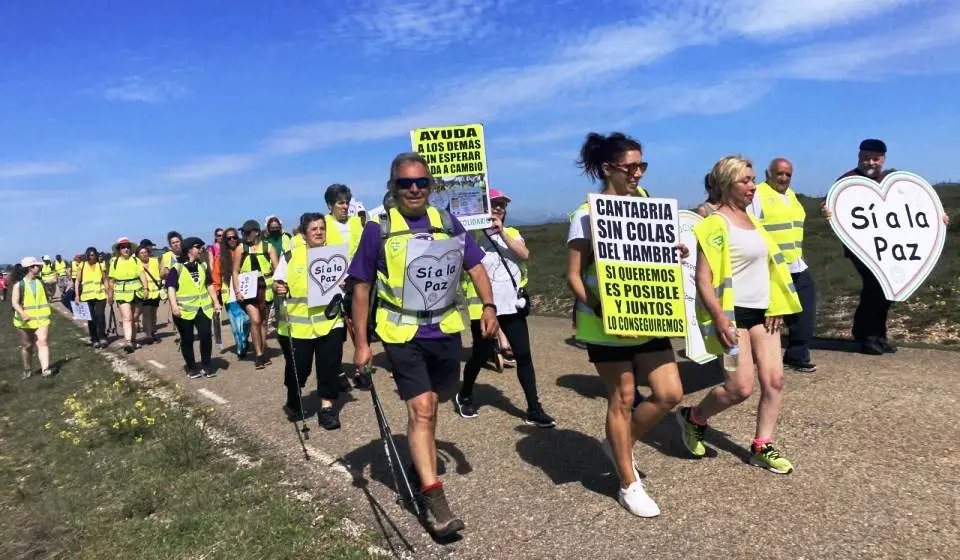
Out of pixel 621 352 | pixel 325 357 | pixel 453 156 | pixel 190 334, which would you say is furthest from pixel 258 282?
pixel 621 352

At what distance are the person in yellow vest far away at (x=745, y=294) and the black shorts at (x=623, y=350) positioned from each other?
0.50 meters

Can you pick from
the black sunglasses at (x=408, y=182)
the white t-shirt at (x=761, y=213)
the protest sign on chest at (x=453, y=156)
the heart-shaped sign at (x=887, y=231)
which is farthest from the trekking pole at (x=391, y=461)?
the heart-shaped sign at (x=887, y=231)

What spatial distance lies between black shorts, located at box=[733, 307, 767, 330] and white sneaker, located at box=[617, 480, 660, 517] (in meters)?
1.32

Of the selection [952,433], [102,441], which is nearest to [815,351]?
[952,433]

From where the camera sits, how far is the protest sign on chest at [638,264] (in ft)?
12.1

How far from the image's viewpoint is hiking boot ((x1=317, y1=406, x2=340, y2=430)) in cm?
623

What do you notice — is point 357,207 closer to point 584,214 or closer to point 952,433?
point 584,214

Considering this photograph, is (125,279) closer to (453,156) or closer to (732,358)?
(453,156)

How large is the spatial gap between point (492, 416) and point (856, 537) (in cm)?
339

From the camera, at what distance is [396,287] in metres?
3.87

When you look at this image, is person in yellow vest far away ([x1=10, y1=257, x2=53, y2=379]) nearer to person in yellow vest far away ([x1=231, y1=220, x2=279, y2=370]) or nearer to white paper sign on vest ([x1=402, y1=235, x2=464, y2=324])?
person in yellow vest far away ([x1=231, y1=220, x2=279, y2=370])

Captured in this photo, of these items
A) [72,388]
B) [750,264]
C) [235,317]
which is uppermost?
[750,264]

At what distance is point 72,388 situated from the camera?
10102 mm

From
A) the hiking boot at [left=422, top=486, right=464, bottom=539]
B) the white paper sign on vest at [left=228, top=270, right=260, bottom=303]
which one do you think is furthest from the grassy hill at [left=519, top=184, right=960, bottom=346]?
the hiking boot at [left=422, top=486, right=464, bottom=539]
